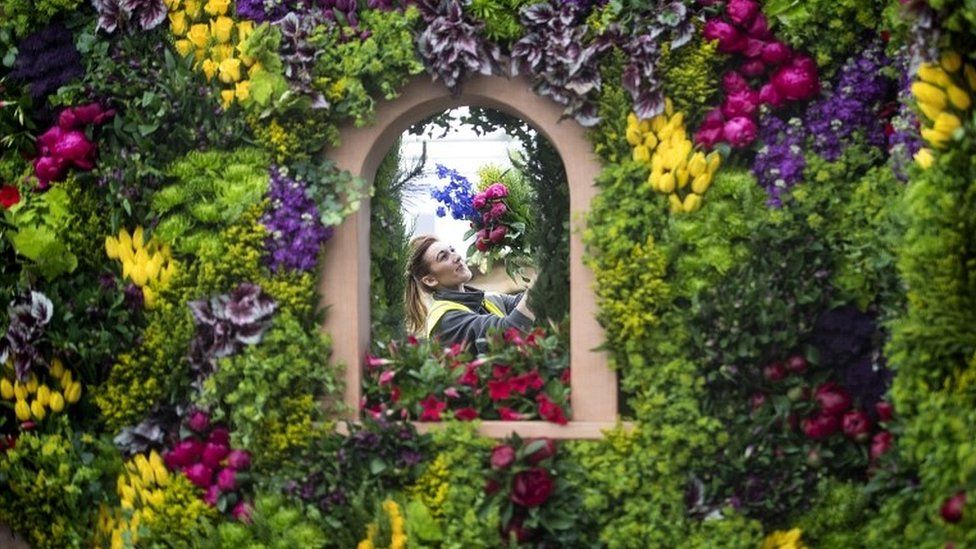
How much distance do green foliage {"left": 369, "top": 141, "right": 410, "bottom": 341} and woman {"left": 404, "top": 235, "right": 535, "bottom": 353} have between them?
23cm

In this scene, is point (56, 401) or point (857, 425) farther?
point (56, 401)

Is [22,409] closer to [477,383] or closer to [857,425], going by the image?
[477,383]

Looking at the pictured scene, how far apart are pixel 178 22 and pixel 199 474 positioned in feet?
5.37

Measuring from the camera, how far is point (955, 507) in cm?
369

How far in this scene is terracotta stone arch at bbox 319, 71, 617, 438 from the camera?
15.0 ft

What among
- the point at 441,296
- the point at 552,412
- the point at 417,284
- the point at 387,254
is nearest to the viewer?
the point at 552,412

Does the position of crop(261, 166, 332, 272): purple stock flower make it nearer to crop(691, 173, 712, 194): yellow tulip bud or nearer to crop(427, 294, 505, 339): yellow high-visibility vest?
crop(691, 173, 712, 194): yellow tulip bud

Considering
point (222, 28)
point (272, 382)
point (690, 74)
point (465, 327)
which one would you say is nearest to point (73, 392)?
point (272, 382)

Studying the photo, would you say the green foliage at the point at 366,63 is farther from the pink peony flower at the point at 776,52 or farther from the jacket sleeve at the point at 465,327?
the jacket sleeve at the point at 465,327

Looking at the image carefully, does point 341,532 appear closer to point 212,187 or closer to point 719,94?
point 212,187

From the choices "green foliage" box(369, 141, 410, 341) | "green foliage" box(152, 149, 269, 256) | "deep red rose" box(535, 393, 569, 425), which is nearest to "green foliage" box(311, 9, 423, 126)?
"green foliage" box(152, 149, 269, 256)

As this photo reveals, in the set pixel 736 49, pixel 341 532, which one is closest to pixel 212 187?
pixel 341 532

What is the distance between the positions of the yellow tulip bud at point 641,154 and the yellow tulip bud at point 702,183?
185 mm

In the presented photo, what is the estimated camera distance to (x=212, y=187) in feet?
15.5
